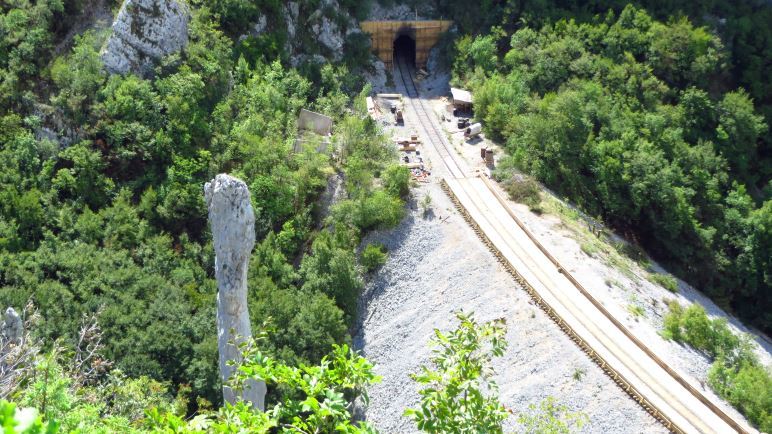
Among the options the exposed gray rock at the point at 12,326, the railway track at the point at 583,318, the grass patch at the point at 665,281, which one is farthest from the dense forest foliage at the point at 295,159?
the grass patch at the point at 665,281

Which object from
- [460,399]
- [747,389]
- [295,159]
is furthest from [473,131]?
[460,399]

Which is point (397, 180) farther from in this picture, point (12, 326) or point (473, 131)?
point (12, 326)

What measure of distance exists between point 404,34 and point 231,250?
1350 inches

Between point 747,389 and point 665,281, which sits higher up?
point 747,389

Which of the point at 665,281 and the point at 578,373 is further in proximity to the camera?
the point at 665,281

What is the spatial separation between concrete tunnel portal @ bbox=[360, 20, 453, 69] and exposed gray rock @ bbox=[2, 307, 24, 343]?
3192 centimetres

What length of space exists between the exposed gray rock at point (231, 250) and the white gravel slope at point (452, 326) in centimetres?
984

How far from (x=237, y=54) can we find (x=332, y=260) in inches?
625

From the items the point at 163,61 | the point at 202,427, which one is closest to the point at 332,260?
the point at 163,61

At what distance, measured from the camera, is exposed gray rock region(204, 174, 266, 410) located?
69.5ft

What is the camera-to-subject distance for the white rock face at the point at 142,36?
3938 centimetres

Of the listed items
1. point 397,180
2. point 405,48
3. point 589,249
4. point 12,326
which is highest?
point 12,326

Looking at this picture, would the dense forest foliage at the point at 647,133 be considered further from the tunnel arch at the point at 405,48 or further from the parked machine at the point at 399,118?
the tunnel arch at the point at 405,48

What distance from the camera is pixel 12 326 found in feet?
82.4
